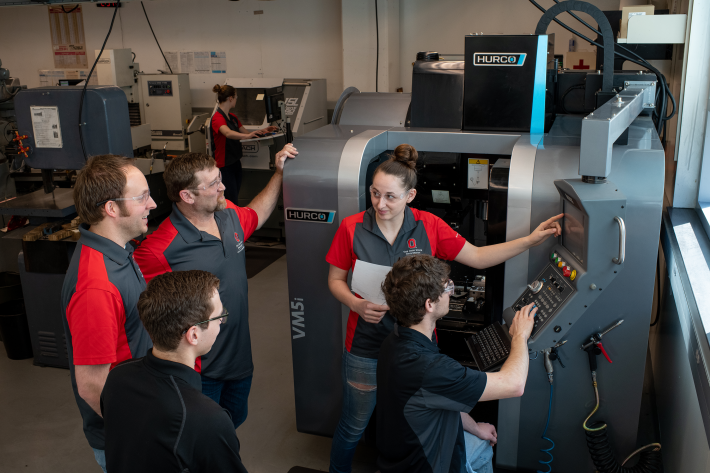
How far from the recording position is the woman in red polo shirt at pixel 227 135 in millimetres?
5016

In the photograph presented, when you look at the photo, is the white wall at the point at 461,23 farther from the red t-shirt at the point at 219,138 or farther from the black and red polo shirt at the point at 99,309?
the black and red polo shirt at the point at 99,309

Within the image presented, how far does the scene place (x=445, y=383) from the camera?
149 centimetres

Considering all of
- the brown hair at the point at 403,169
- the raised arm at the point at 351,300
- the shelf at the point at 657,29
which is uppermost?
the shelf at the point at 657,29

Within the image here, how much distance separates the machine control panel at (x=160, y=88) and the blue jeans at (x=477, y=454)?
16.3ft

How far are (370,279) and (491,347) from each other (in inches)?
18.3

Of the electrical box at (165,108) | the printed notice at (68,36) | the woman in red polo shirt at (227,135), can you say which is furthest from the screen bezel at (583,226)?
the printed notice at (68,36)

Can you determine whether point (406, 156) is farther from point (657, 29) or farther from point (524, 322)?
point (657, 29)

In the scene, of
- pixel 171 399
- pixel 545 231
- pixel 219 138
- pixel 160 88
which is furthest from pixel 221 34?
pixel 171 399

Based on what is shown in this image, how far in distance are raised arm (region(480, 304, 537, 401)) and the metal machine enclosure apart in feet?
0.23

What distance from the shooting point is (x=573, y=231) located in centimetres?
183

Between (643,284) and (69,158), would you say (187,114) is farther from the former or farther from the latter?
(643,284)

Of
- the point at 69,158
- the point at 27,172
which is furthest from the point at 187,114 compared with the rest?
the point at 69,158

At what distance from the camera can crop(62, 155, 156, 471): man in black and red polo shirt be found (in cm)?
156

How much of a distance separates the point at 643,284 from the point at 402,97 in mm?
1469
